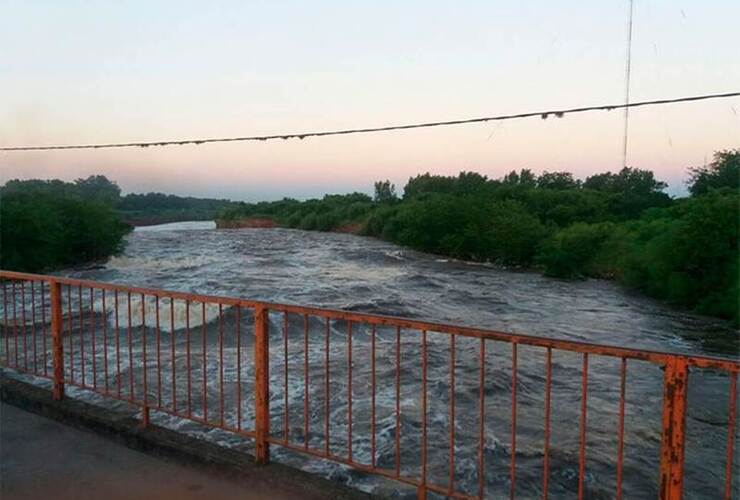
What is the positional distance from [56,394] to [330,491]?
254 cm

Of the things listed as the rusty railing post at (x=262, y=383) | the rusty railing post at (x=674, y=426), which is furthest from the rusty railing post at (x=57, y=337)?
the rusty railing post at (x=674, y=426)

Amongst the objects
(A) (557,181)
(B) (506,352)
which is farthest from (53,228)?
(A) (557,181)

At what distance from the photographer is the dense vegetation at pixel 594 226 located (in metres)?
19.3

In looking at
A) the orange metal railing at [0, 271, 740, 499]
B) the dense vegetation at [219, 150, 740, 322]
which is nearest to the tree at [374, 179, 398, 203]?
the dense vegetation at [219, 150, 740, 322]

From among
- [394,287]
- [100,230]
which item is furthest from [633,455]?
[100,230]

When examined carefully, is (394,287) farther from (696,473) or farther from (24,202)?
(24,202)

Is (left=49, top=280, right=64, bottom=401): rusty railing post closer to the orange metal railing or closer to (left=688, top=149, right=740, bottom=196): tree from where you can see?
the orange metal railing

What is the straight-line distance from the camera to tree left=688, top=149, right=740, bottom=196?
2987 cm

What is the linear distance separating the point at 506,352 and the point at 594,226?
1888 cm

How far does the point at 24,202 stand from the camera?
28.7 meters

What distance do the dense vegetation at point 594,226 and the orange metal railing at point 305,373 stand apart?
10.4 m

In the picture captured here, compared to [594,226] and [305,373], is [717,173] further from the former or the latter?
[305,373]

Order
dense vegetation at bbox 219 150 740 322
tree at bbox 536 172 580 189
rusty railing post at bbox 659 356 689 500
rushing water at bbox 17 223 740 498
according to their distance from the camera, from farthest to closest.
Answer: tree at bbox 536 172 580 189, dense vegetation at bbox 219 150 740 322, rushing water at bbox 17 223 740 498, rusty railing post at bbox 659 356 689 500

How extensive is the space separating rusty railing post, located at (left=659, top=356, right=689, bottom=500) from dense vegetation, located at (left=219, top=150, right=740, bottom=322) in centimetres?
1723
